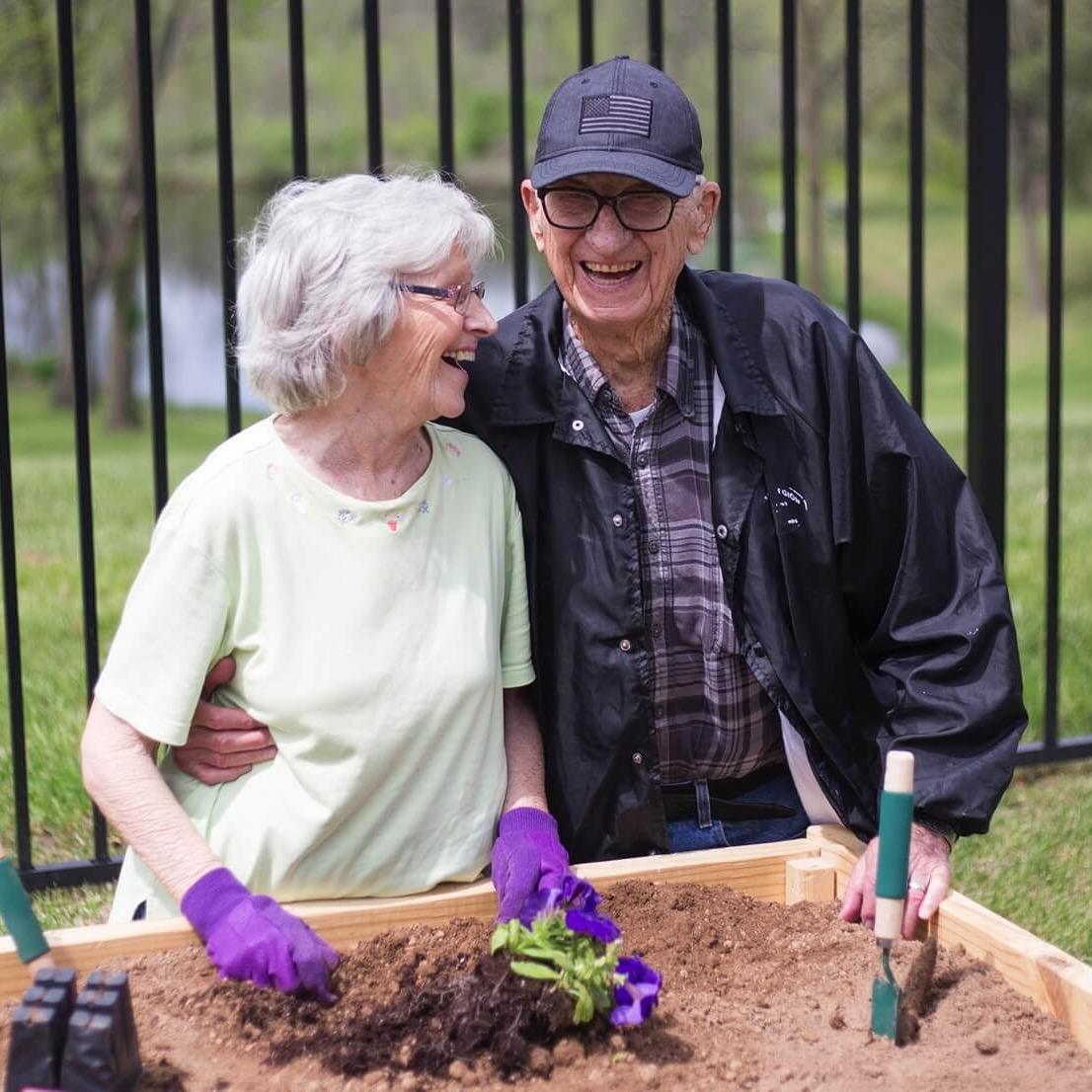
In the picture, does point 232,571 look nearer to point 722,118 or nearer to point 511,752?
point 511,752

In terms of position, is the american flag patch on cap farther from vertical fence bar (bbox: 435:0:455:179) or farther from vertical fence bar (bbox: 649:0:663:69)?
vertical fence bar (bbox: 649:0:663:69)

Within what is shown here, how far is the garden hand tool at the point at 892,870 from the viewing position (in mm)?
1646

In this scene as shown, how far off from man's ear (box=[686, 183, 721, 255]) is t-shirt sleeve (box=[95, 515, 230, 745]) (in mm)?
903

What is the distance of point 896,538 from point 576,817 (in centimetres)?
65

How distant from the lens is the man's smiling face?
2230 mm

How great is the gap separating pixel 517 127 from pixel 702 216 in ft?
3.37

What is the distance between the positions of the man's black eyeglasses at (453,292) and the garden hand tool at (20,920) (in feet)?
2.90

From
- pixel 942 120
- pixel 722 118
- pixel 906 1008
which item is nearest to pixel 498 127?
pixel 942 120

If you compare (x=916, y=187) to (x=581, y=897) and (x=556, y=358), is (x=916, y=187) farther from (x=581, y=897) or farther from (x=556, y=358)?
(x=581, y=897)

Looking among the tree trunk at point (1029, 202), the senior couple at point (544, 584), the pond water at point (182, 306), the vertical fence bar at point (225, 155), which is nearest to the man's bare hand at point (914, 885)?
the senior couple at point (544, 584)

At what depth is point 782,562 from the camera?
89.7 inches

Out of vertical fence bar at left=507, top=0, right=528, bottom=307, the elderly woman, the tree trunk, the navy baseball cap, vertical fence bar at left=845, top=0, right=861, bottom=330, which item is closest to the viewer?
the elderly woman

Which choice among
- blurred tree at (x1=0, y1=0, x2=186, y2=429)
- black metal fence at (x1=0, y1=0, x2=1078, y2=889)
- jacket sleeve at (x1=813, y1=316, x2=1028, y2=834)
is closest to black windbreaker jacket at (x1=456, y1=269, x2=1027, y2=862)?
jacket sleeve at (x1=813, y1=316, x2=1028, y2=834)

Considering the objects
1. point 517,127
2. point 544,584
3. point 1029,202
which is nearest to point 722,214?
point 517,127
